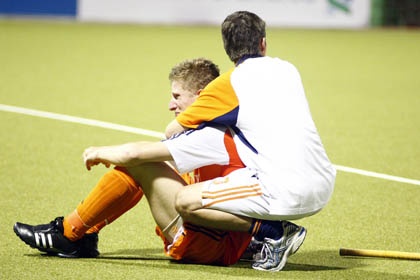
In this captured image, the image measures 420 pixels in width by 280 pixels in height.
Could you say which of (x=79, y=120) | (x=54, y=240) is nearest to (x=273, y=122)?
(x=54, y=240)

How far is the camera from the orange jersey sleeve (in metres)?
4.61

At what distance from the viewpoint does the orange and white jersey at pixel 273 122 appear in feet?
15.1

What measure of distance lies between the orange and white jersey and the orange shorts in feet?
1.10

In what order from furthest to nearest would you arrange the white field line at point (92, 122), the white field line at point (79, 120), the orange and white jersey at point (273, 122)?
the white field line at point (79, 120) < the white field line at point (92, 122) < the orange and white jersey at point (273, 122)

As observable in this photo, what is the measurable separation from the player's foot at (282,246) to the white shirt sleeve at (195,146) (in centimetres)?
47

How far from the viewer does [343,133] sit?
951cm

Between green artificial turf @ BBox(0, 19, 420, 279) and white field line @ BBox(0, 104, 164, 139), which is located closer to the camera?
green artificial turf @ BBox(0, 19, 420, 279)

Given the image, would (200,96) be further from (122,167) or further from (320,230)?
(320,230)

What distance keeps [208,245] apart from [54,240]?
0.74 metres

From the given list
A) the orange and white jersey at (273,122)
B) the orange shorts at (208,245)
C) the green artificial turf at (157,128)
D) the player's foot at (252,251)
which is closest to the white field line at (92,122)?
the green artificial turf at (157,128)

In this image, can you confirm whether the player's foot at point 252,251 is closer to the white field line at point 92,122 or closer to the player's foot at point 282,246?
the player's foot at point 282,246

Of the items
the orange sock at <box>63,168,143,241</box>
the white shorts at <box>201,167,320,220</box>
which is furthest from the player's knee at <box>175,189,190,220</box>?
the orange sock at <box>63,168,143,241</box>

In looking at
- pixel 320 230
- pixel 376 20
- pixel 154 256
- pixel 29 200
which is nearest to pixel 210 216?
pixel 154 256

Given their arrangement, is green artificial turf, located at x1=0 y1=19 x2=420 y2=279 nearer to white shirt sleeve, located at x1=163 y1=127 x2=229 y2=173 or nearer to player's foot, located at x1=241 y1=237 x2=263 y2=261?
player's foot, located at x1=241 y1=237 x2=263 y2=261
